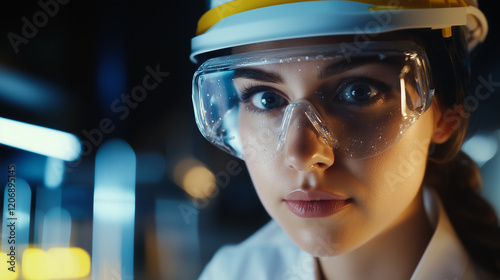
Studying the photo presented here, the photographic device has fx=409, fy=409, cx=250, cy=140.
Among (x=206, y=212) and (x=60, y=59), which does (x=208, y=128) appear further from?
(x=60, y=59)

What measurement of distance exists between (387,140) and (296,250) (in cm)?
48

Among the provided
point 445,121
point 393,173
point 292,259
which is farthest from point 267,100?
point 292,259

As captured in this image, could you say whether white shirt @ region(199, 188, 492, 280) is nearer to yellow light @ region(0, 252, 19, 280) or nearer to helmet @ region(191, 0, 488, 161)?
helmet @ region(191, 0, 488, 161)

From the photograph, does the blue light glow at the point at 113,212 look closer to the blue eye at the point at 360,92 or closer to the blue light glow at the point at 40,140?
the blue light glow at the point at 40,140

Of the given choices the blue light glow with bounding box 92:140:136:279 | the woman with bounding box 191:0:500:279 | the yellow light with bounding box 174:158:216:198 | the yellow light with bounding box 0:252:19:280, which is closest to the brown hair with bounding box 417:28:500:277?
the woman with bounding box 191:0:500:279

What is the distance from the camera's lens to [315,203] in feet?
2.55

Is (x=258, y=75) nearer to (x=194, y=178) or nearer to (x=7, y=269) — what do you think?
(x=194, y=178)

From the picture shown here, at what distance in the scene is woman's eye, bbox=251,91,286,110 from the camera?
812 millimetres

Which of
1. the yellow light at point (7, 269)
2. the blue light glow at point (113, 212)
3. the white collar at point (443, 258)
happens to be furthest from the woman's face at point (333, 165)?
the yellow light at point (7, 269)

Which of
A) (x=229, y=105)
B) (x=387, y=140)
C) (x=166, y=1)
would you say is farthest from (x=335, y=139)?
(x=166, y=1)

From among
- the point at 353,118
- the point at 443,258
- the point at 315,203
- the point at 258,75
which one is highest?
the point at 258,75

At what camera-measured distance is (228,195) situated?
1109 millimetres

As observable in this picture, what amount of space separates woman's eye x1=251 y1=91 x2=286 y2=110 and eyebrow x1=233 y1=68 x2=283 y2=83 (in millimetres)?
40

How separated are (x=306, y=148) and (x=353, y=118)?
107mm
